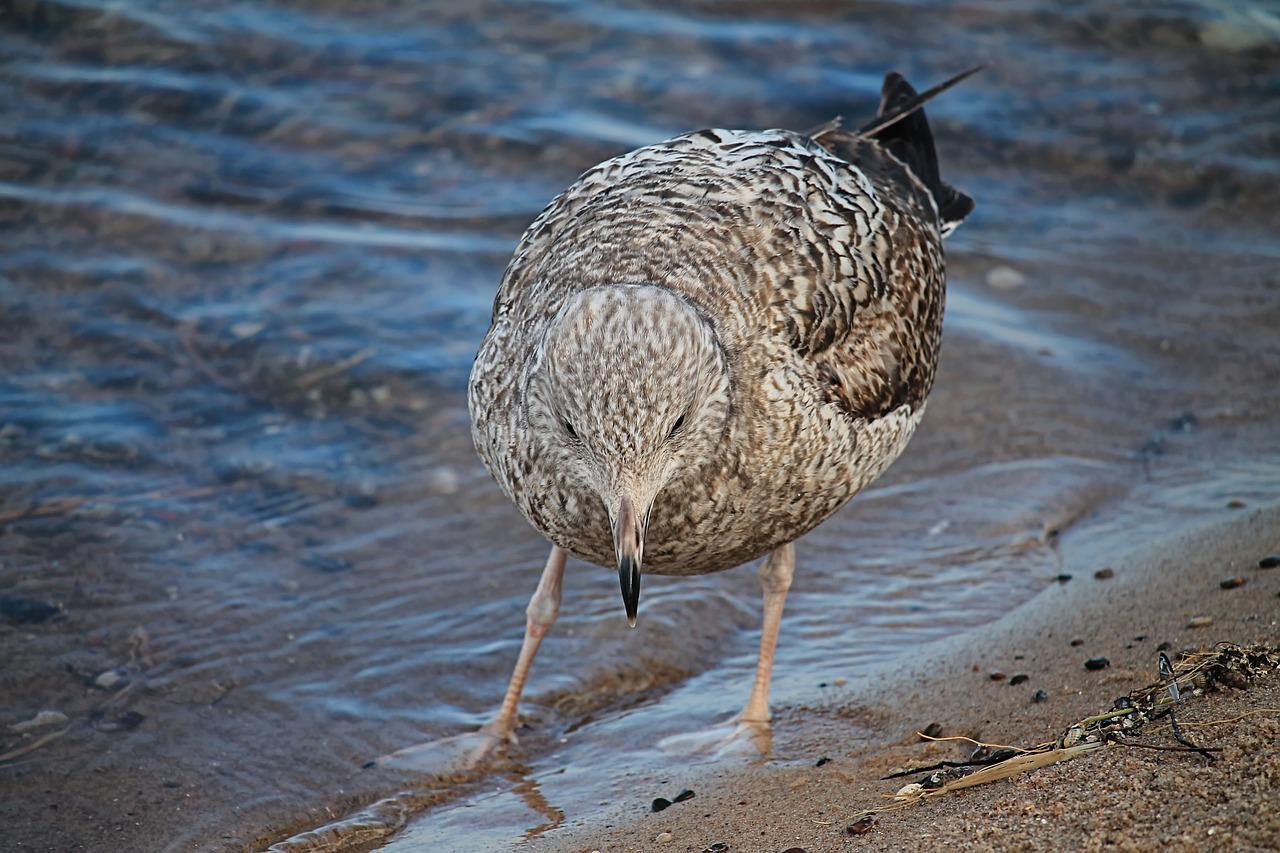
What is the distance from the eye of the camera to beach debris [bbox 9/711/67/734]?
515 centimetres

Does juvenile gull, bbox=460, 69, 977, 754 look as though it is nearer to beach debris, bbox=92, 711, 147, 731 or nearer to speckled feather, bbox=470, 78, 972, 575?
speckled feather, bbox=470, 78, 972, 575

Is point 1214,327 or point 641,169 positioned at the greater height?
point 641,169

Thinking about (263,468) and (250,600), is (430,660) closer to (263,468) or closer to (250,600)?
(250,600)

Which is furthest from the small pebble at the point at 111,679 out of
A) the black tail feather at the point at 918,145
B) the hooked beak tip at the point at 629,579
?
the black tail feather at the point at 918,145

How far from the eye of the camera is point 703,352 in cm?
420

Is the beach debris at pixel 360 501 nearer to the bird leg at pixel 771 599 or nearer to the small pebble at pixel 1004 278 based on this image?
the bird leg at pixel 771 599

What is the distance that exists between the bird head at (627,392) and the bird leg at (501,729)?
1.40 meters

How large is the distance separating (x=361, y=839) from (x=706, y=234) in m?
2.34

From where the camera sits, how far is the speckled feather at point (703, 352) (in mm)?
4090

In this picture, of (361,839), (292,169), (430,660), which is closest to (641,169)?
(430,660)

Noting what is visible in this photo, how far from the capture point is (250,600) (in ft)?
19.9

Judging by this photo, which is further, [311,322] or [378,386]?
[311,322]

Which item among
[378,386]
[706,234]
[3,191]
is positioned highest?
[706,234]

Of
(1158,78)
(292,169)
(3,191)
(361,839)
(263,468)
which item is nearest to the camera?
(361,839)
